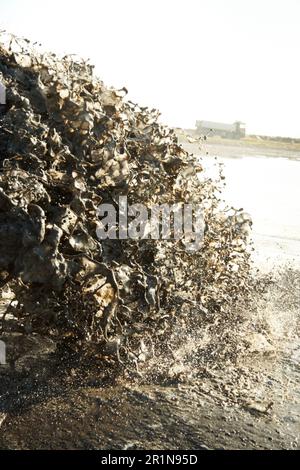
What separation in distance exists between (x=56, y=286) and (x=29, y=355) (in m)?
1.31

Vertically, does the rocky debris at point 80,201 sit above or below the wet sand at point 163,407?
above

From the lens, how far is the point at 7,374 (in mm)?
4543

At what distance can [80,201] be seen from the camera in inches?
158

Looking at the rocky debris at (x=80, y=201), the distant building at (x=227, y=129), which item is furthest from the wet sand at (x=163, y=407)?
the distant building at (x=227, y=129)

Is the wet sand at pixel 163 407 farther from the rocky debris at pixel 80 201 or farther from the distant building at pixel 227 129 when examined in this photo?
the distant building at pixel 227 129

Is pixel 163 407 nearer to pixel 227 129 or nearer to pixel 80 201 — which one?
pixel 80 201

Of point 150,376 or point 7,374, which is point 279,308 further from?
point 7,374

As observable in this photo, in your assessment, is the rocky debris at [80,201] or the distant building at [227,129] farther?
the distant building at [227,129]

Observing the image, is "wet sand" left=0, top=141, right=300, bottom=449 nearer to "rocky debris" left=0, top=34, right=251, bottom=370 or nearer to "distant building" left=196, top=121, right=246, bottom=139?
"rocky debris" left=0, top=34, right=251, bottom=370

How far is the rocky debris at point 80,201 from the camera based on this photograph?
150 inches

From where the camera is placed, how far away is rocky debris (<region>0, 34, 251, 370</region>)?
3.81 meters

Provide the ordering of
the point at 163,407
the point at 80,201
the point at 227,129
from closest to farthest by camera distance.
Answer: the point at 80,201, the point at 163,407, the point at 227,129

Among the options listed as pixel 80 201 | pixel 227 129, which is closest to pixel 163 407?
pixel 80 201

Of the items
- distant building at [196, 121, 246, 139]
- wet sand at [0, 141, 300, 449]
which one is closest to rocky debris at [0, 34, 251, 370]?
wet sand at [0, 141, 300, 449]
